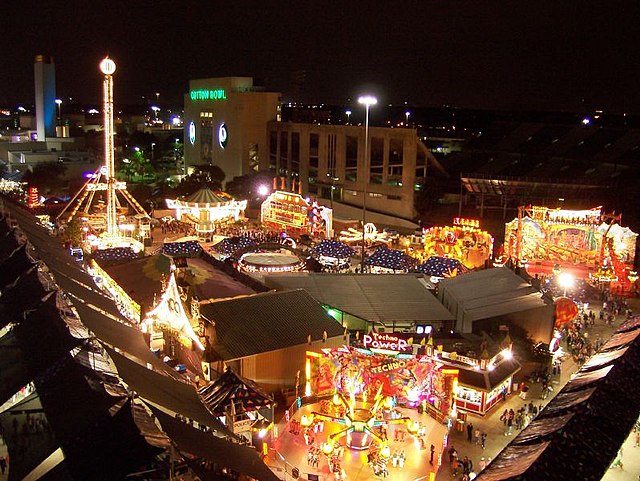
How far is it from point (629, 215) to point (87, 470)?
124 feet

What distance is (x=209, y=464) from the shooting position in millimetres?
7473

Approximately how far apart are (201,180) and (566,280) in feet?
106

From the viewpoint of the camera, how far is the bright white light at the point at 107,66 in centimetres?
2930

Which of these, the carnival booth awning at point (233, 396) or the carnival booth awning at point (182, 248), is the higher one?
the carnival booth awning at point (182, 248)

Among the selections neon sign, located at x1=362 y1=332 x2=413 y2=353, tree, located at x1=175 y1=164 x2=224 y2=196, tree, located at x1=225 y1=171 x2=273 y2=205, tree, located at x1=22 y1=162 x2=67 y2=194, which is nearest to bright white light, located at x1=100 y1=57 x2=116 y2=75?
tree, located at x1=175 y1=164 x2=224 y2=196

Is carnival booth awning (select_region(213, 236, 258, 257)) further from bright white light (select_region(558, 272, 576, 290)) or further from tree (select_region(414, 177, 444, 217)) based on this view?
tree (select_region(414, 177, 444, 217))

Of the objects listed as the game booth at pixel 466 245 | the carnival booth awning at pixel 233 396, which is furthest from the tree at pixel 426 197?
the carnival booth awning at pixel 233 396

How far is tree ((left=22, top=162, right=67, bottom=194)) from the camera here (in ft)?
175

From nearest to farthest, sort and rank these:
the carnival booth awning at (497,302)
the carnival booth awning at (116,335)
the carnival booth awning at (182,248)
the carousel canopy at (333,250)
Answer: the carnival booth awning at (116,335)
the carnival booth awning at (497,302)
the carnival booth awning at (182,248)
the carousel canopy at (333,250)

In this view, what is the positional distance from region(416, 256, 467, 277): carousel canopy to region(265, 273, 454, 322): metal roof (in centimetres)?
208

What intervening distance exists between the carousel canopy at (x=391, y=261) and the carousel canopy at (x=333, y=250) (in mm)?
1630

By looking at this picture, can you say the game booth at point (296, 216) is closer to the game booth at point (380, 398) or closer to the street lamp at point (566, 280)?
the street lamp at point (566, 280)

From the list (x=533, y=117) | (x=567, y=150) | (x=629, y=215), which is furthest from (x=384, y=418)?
(x=533, y=117)

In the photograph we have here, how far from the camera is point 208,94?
193ft
